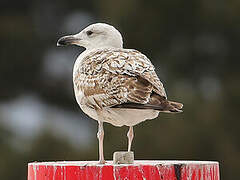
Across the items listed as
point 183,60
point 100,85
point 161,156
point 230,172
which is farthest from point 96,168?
point 183,60

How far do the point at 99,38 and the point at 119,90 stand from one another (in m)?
0.96

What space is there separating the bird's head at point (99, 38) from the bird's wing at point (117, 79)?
42 centimetres

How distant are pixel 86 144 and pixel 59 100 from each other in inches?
59.3

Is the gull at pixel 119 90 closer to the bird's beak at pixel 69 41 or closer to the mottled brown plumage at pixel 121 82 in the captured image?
the mottled brown plumage at pixel 121 82

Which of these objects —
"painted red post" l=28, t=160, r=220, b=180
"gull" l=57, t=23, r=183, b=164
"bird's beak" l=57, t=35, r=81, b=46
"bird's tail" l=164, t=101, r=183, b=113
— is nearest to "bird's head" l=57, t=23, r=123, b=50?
"bird's beak" l=57, t=35, r=81, b=46

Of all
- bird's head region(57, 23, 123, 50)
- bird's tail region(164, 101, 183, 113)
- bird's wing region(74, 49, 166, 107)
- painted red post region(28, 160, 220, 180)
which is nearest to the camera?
painted red post region(28, 160, 220, 180)

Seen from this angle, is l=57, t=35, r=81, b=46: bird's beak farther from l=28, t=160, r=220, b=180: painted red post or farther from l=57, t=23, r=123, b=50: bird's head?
l=28, t=160, r=220, b=180: painted red post

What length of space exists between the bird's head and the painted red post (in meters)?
1.24

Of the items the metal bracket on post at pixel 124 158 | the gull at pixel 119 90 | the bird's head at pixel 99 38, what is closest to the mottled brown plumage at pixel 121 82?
the gull at pixel 119 90

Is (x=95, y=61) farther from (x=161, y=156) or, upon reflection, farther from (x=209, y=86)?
(x=209, y=86)

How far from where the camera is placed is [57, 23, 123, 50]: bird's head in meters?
5.92

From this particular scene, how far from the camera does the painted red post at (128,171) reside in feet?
15.4

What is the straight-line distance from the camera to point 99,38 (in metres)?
5.95

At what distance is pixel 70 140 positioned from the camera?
12484mm
